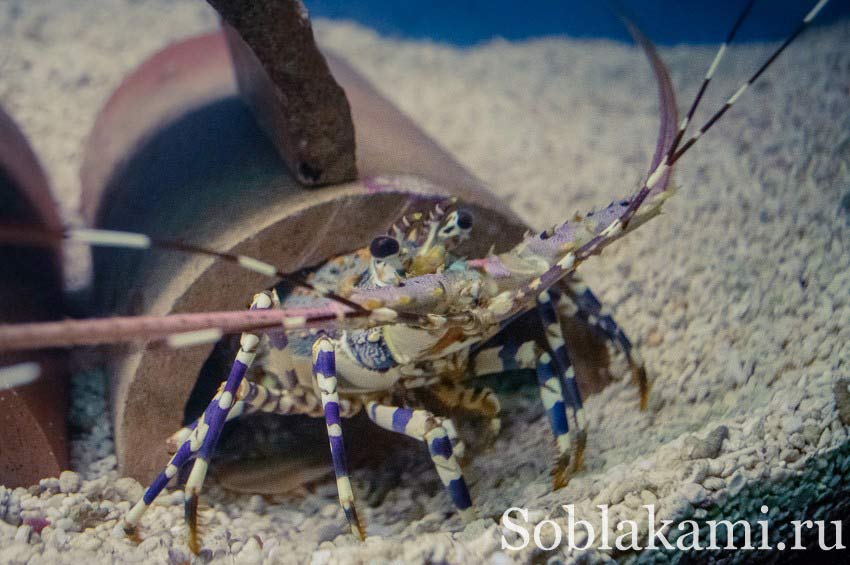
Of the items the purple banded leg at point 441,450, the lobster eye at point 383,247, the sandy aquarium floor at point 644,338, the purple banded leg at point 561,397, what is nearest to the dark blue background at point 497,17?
the sandy aquarium floor at point 644,338

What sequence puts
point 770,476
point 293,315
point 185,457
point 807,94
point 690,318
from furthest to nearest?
point 807,94 < point 690,318 < point 185,457 < point 770,476 < point 293,315

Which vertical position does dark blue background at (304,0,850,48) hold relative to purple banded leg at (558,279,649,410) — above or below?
above

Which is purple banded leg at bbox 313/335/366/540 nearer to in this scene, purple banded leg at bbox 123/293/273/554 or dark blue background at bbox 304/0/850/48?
A: purple banded leg at bbox 123/293/273/554

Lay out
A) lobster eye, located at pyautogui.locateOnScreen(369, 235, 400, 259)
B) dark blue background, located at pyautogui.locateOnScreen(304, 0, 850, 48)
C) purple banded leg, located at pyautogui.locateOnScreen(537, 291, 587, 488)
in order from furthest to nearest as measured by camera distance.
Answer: dark blue background, located at pyautogui.locateOnScreen(304, 0, 850, 48)
purple banded leg, located at pyautogui.locateOnScreen(537, 291, 587, 488)
lobster eye, located at pyautogui.locateOnScreen(369, 235, 400, 259)

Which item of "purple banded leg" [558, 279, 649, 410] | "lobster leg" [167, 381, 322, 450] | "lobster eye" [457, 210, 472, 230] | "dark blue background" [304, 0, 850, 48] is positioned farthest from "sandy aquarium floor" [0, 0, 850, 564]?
"dark blue background" [304, 0, 850, 48]

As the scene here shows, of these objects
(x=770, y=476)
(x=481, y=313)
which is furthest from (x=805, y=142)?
(x=481, y=313)

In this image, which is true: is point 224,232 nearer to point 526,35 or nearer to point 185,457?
point 185,457

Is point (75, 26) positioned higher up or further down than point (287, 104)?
higher up
